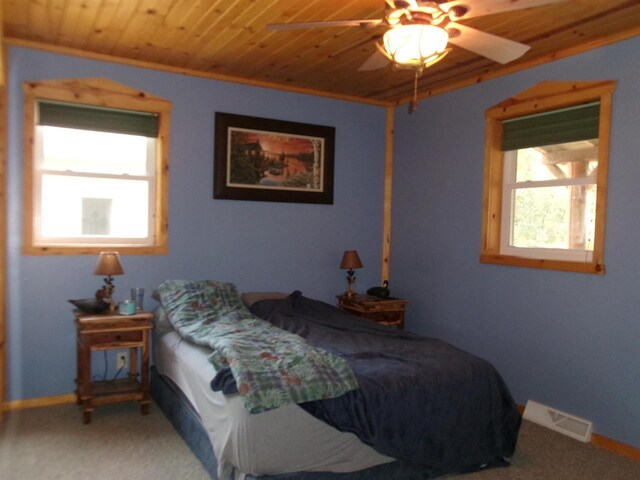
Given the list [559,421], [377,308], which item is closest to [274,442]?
[559,421]

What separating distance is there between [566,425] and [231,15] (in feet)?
10.3

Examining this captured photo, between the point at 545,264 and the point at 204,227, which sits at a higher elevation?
the point at 204,227

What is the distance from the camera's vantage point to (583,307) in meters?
3.19

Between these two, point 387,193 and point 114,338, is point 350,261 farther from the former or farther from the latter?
point 114,338

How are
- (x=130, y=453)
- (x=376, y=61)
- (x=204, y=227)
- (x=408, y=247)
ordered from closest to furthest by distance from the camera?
(x=376, y=61) < (x=130, y=453) < (x=204, y=227) < (x=408, y=247)

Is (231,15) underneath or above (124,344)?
above

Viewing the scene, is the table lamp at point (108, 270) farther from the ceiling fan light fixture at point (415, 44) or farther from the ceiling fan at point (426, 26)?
the ceiling fan light fixture at point (415, 44)

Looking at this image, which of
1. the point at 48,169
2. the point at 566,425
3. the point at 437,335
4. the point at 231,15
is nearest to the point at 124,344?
the point at 48,169

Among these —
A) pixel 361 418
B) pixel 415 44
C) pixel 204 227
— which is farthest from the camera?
pixel 204 227

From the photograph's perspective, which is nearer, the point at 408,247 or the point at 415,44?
the point at 415,44

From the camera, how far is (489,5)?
1979mm

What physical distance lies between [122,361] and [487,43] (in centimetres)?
307

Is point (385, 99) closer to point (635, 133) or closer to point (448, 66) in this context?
point (448, 66)

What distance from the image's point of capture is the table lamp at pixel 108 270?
3.28m
